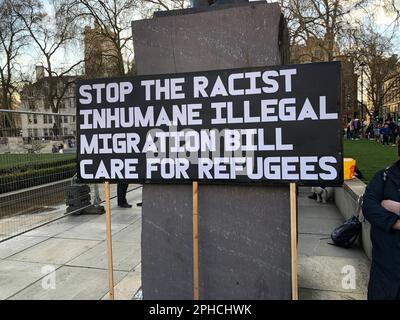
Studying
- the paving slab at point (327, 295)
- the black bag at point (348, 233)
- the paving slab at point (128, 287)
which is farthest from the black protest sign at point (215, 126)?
the black bag at point (348, 233)

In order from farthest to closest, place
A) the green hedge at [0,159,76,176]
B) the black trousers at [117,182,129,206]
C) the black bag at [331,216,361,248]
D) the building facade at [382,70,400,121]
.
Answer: the building facade at [382,70,400,121] < the black trousers at [117,182,129,206] < the green hedge at [0,159,76,176] < the black bag at [331,216,361,248]

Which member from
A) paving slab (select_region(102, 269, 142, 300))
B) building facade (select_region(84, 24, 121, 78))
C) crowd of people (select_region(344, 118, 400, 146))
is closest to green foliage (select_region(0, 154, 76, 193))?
paving slab (select_region(102, 269, 142, 300))

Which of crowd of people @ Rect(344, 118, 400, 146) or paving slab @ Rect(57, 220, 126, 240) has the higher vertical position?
crowd of people @ Rect(344, 118, 400, 146)

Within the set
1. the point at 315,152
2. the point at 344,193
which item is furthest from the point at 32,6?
the point at 315,152

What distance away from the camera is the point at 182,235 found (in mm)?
3584

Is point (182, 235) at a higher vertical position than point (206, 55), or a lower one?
lower

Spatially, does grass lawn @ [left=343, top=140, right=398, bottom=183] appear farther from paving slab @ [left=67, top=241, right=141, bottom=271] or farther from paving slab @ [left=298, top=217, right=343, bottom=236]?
paving slab @ [left=67, top=241, right=141, bottom=271]

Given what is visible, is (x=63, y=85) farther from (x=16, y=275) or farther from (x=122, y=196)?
(x=16, y=275)

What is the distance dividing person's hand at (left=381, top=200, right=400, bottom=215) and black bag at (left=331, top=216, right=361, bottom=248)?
282cm

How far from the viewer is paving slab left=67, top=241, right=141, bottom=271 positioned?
4984 mm

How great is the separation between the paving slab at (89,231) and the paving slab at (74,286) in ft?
4.90

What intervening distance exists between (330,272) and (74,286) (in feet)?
9.99
